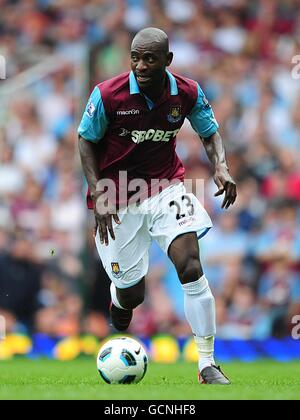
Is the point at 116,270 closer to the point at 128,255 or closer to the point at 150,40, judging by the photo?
the point at 128,255

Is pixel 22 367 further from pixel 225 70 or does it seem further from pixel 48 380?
pixel 225 70

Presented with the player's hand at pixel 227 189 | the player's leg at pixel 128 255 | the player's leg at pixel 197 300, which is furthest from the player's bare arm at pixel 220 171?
the player's leg at pixel 128 255

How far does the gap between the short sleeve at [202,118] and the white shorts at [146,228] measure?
1.58ft

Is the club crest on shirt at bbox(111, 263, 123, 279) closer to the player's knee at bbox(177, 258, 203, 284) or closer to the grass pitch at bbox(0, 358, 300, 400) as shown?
the grass pitch at bbox(0, 358, 300, 400)

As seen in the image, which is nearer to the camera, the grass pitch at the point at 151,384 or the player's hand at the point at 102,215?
the grass pitch at the point at 151,384

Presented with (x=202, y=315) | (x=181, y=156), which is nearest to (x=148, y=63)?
(x=202, y=315)

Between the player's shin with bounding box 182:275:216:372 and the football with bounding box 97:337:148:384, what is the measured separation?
456mm

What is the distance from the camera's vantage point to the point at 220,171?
8156 millimetres

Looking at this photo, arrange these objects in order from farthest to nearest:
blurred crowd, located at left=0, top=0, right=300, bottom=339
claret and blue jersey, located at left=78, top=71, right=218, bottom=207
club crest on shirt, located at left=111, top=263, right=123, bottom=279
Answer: blurred crowd, located at left=0, top=0, right=300, bottom=339 < club crest on shirt, located at left=111, top=263, right=123, bottom=279 < claret and blue jersey, located at left=78, top=71, right=218, bottom=207

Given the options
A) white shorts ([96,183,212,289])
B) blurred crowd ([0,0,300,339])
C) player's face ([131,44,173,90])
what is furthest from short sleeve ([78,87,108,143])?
blurred crowd ([0,0,300,339])

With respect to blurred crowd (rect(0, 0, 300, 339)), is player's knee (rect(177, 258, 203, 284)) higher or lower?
lower

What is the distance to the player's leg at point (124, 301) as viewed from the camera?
359 inches

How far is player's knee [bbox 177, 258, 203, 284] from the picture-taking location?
7840 mm

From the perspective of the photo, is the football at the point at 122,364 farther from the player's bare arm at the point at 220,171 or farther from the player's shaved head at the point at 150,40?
the player's shaved head at the point at 150,40
